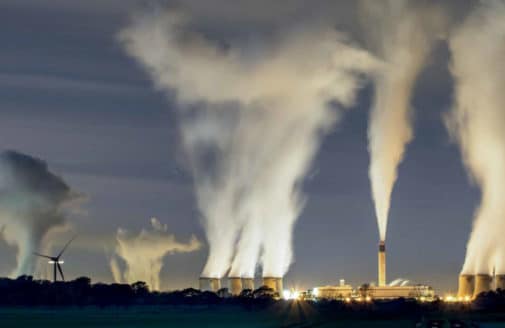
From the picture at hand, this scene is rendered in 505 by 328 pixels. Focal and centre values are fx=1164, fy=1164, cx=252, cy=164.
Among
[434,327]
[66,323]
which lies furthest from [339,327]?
[66,323]

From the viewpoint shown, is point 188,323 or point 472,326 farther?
point 188,323

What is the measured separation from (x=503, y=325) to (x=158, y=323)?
191 ft

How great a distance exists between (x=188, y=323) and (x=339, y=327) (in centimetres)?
2751

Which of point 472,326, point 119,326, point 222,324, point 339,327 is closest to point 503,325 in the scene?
point 472,326

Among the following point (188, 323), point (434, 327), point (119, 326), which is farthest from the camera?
point (188, 323)

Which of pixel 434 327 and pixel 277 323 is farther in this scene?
pixel 277 323

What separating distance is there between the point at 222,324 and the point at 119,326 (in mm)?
18445

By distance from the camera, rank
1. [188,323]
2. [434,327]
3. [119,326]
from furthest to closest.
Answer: [188,323] → [119,326] → [434,327]

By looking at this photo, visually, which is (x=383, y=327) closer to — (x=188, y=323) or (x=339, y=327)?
(x=339, y=327)


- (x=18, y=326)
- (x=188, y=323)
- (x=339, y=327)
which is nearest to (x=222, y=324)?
(x=188, y=323)

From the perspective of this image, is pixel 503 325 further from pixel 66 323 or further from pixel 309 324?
pixel 66 323

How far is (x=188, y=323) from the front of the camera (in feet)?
651

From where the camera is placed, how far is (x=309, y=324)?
19112 cm

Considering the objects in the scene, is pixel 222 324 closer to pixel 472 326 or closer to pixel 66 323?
pixel 66 323
